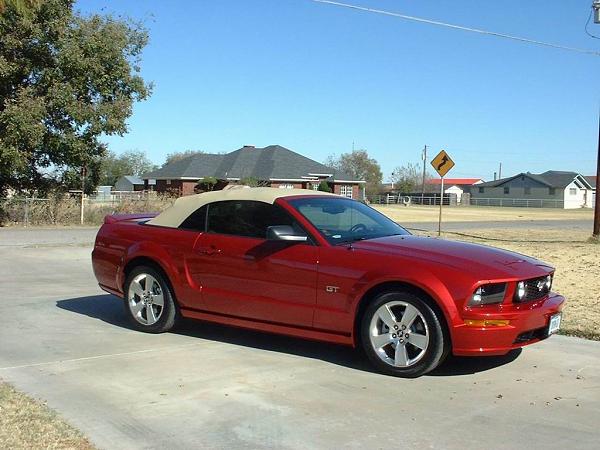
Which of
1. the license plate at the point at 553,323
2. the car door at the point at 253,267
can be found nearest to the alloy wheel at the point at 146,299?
the car door at the point at 253,267

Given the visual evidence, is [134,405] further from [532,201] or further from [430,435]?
[532,201]

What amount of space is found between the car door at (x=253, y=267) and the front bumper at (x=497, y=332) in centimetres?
136

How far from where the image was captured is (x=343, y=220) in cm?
652

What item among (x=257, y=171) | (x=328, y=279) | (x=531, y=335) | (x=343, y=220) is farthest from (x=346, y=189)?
(x=531, y=335)

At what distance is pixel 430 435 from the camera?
4.21m

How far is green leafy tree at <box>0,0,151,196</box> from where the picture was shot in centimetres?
2309

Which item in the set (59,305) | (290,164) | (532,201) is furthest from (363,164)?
(59,305)

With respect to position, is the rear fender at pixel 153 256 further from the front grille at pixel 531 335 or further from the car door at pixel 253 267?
the front grille at pixel 531 335

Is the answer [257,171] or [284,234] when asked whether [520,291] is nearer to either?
[284,234]

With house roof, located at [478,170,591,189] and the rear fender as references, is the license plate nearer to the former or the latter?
the rear fender

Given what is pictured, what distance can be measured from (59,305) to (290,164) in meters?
48.0

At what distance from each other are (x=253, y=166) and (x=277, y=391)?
170 feet

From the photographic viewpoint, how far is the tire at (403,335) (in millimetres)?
5344

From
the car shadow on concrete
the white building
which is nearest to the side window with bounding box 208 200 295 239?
the car shadow on concrete
